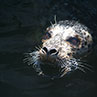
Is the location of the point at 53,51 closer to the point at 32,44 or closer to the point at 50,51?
the point at 50,51

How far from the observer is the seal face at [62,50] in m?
4.31

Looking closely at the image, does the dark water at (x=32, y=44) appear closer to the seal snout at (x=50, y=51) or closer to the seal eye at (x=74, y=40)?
the seal eye at (x=74, y=40)

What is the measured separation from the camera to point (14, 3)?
7.58 metres

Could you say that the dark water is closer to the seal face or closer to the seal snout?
the seal face

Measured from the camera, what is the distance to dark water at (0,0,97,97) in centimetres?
583

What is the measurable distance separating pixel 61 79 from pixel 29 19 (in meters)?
2.25

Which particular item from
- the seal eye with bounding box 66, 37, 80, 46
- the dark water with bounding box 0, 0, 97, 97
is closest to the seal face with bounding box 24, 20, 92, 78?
the seal eye with bounding box 66, 37, 80, 46

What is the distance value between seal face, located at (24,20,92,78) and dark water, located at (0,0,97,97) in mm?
520

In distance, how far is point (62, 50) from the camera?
4.62 m

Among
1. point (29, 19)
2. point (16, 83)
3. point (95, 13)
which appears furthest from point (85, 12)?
point (16, 83)

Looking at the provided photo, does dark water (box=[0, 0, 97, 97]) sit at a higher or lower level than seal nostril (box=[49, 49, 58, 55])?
higher

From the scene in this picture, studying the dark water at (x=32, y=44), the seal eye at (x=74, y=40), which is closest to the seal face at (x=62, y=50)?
the seal eye at (x=74, y=40)

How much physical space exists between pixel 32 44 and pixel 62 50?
228cm

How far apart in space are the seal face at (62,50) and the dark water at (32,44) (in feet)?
1.71
